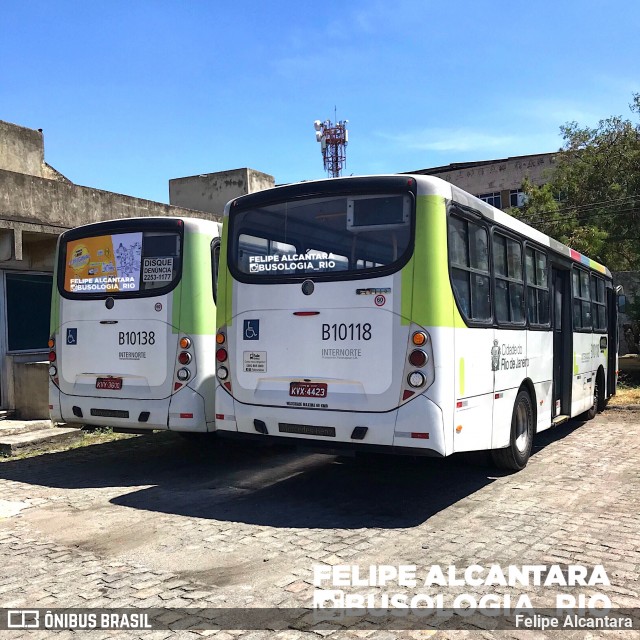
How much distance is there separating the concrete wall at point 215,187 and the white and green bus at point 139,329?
10300mm

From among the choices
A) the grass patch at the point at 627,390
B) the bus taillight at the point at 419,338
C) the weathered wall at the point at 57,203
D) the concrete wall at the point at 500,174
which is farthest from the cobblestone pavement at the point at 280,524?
the concrete wall at the point at 500,174

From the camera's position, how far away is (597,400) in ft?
43.0

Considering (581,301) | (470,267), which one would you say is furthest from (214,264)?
(581,301)

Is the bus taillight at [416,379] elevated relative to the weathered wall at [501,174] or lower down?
lower down

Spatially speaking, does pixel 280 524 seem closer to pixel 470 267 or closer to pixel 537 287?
pixel 470 267

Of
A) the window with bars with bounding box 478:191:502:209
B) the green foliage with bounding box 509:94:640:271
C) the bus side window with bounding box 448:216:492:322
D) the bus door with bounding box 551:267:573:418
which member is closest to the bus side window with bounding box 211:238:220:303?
the bus side window with bounding box 448:216:492:322

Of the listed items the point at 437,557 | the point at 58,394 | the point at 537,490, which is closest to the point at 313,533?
the point at 437,557

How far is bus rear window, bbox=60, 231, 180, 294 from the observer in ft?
27.1

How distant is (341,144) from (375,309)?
172 feet

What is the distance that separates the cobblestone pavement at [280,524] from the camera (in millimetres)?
4578

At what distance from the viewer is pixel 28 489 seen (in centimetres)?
759

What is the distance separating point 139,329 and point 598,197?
23383mm

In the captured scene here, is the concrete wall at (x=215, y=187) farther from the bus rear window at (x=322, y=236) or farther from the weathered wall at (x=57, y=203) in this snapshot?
the bus rear window at (x=322, y=236)

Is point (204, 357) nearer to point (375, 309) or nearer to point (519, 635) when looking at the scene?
point (375, 309)
